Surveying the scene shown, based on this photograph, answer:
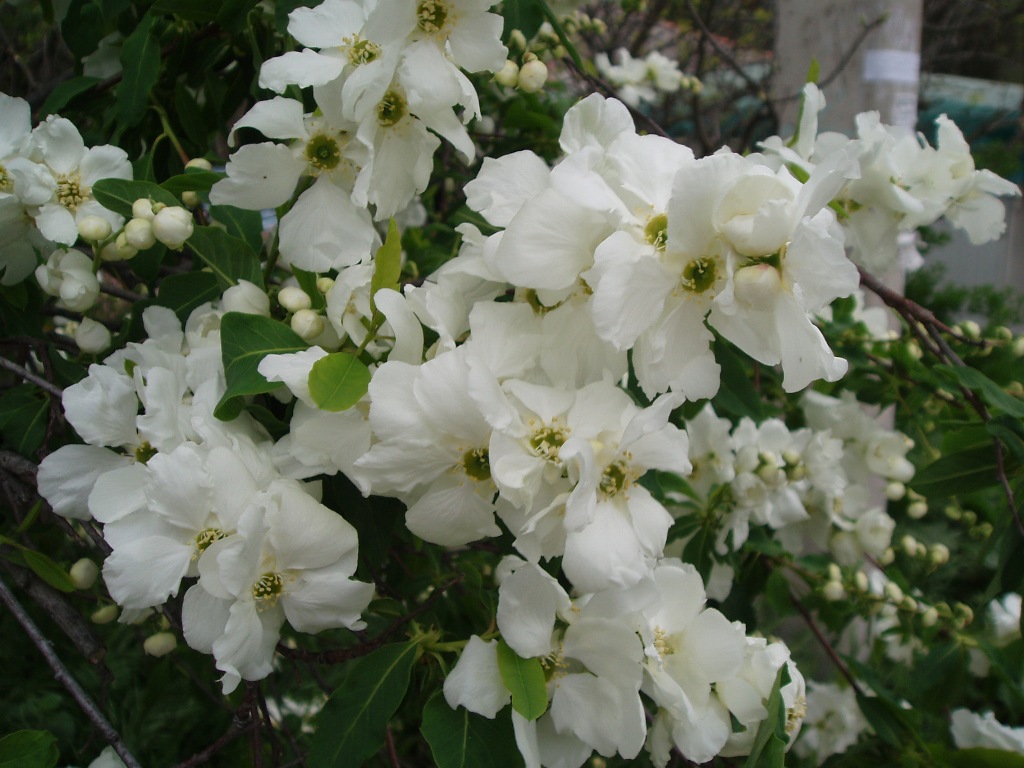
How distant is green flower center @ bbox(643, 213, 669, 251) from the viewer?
0.72 meters

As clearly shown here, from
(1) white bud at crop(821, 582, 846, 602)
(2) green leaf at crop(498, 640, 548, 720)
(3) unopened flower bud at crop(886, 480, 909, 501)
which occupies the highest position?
(2) green leaf at crop(498, 640, 548, 720)

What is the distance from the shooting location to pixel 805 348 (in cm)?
70

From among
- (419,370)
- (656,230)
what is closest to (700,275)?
(656,230)

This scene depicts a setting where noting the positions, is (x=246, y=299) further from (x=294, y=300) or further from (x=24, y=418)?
(x=24, y=418)

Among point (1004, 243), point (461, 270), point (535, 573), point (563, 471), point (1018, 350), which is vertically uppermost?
point (461, 270)

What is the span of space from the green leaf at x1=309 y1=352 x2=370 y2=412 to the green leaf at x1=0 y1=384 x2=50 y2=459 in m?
0.55

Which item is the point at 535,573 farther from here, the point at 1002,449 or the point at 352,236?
the point at 1002,449

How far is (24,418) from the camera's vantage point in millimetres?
1078

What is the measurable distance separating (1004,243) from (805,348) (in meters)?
9.11

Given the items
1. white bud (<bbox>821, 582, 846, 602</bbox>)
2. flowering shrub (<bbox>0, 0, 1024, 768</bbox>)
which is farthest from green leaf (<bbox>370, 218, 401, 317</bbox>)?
white bud (<bbox>821, 582, 846, 602</bbox>)

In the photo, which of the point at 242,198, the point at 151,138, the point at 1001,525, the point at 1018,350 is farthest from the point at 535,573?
the point at 1018,350

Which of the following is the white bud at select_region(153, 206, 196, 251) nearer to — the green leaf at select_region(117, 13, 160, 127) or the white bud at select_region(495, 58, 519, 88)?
the green leaf at select_region(117, 13, 160, 127)

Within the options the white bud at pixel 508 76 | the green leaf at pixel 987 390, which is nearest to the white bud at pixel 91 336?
the white bud at pixel 508 76

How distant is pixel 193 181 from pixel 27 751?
0.68 metres
